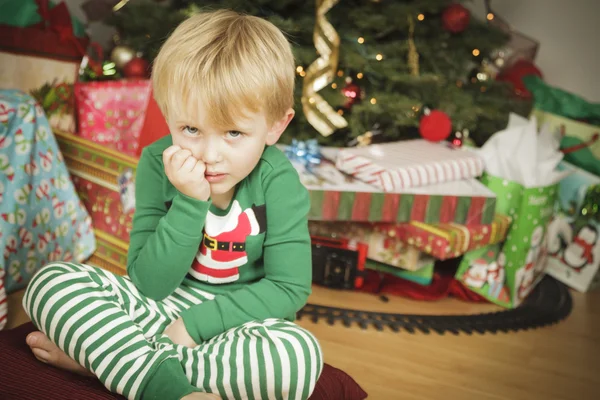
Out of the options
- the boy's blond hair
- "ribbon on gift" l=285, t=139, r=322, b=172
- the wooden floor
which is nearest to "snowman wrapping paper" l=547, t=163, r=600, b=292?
the wooden floor

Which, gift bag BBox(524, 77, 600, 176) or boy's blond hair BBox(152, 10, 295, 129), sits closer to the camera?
boy's blond hair BBox(152, 10, 295, 129)

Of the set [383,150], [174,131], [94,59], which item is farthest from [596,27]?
[174,131]

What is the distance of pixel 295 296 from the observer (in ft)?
3.05

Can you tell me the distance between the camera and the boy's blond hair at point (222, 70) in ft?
2.63

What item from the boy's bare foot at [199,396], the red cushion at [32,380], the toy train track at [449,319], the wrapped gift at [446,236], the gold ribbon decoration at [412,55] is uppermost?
the gold ribbon decoration at [412,55]

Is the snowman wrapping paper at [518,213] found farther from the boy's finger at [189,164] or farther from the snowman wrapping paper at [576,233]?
the boy's finger at [189,164]

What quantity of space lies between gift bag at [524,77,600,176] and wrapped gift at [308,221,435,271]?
675 millimetres

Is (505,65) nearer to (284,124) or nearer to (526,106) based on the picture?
(526,106)

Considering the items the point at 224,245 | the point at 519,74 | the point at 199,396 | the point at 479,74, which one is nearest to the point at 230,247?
the point at 224,245

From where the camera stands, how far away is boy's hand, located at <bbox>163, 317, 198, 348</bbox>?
89 cm

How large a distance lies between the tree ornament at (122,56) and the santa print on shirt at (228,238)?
3.54 feet

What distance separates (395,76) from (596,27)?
3.50 ft

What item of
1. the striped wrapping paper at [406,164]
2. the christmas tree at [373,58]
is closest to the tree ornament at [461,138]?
the christmas tree at [373,58]

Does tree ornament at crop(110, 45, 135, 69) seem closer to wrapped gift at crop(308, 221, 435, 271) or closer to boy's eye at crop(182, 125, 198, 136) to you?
wrapped gift at crop(308, 221, 435, 271)
